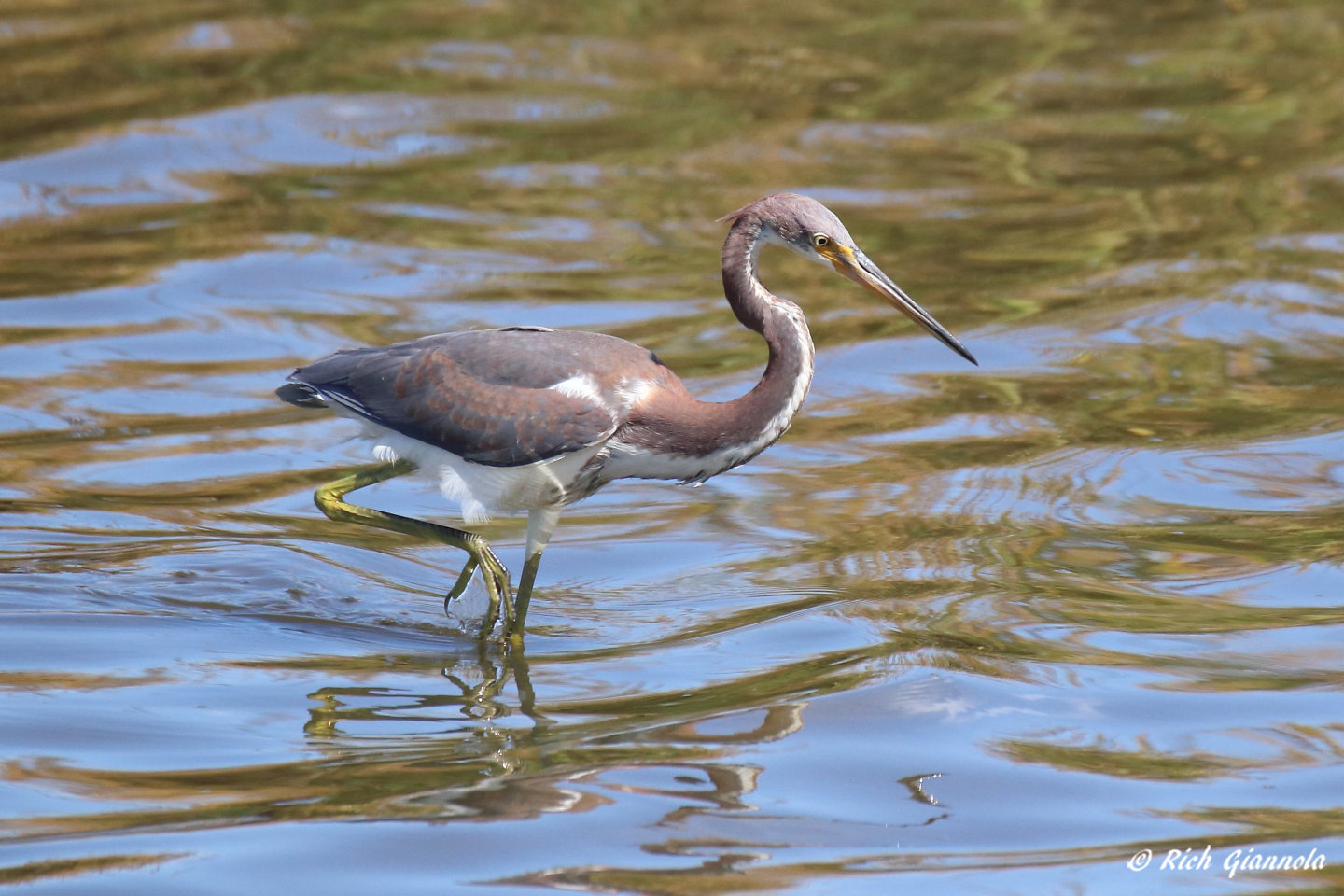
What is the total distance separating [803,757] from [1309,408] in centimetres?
452

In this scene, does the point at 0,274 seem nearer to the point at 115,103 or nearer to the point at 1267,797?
the point at 115,103

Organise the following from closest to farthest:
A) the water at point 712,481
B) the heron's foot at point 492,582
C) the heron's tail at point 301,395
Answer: the water at point 712,481
the heron's foot at point 492,582
the heron's tail at point 301,395

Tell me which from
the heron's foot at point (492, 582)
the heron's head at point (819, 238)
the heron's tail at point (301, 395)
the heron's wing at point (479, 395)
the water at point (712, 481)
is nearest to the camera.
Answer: the water at point (712, 481)

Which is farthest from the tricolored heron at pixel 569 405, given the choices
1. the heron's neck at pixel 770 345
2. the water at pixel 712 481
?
the water at pixel 712 481

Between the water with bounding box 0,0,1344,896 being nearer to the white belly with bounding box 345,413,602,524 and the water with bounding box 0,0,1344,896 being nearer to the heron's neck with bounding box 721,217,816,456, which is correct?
the white belly with bounding box 345,413,602,524

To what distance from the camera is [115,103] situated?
44.0ft

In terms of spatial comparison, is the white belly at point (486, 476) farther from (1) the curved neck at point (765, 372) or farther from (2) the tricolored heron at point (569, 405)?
(1) the curved neck at point (765, 372)

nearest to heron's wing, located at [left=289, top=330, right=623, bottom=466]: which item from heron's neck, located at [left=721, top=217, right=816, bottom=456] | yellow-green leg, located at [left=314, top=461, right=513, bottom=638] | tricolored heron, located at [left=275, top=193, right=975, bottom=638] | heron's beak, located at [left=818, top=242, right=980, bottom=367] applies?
tricolored heron, located at [left=275, top=193, right=975, bottom=638]

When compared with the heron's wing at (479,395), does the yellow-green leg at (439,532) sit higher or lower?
lower

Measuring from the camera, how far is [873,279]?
265 inches

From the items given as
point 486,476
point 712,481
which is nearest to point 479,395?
point 486,476

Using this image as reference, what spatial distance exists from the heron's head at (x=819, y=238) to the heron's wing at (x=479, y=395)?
87 cm

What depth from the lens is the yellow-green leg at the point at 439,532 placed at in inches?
274

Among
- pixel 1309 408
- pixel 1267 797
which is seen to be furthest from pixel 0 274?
pixel 1267 797
